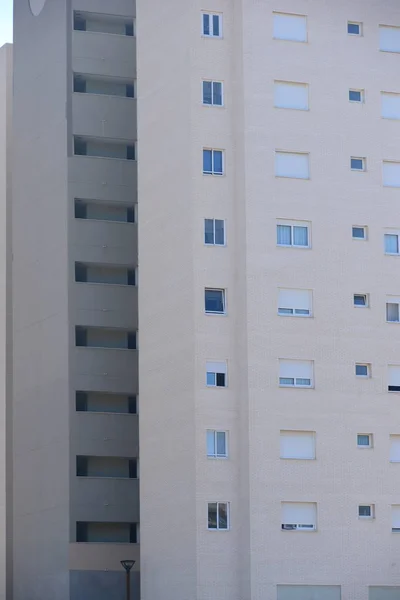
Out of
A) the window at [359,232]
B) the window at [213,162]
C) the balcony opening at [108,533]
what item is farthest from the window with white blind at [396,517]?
the window at [213,162]

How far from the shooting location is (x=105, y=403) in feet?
209

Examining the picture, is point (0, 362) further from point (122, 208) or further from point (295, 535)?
point (295, 535)

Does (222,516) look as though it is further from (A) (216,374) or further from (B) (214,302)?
(B) (214,302)

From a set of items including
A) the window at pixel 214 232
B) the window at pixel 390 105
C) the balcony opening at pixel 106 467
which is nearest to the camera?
the window at pixel 214 232

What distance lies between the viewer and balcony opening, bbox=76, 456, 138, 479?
204 ft

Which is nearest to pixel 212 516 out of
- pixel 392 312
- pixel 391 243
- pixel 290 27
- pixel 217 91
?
pixel 392 312

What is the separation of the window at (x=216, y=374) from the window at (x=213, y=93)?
9644mm

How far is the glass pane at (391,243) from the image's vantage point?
5488cm

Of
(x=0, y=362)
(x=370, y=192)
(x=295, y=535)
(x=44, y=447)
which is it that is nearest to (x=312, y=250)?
(x=370, y=192)

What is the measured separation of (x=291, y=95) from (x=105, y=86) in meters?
14.1

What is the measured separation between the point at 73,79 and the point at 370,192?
16.6 metres

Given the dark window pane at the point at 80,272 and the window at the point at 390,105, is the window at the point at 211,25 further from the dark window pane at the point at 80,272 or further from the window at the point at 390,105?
the dark window pane at the point at 80,272

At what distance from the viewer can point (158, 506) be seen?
2111 inches

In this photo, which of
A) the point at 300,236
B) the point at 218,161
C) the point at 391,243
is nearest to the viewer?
the point at 300,236
